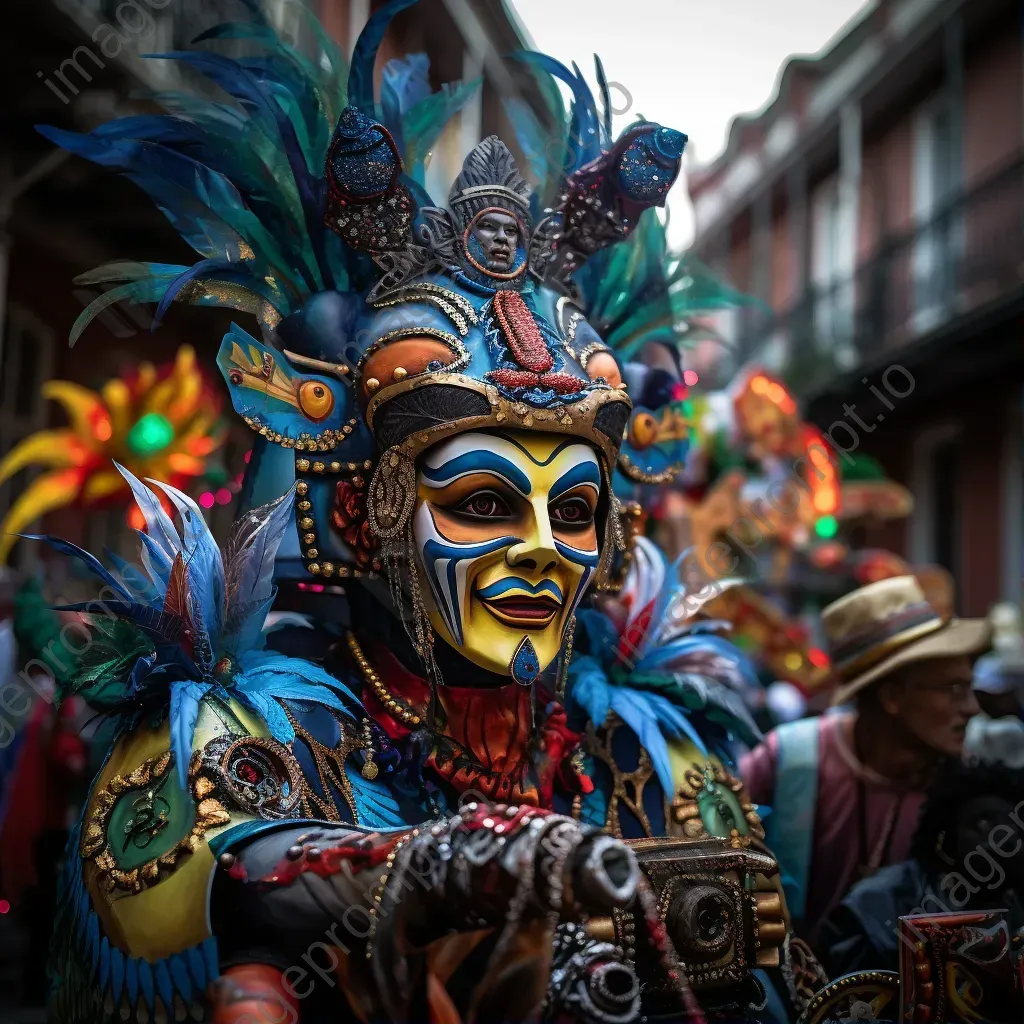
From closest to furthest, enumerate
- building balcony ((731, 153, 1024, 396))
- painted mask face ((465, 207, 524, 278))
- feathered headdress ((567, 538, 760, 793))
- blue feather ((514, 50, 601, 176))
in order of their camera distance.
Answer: painted mask face ((465, 207, 524, 278))
feathered headdress ((567, 538, 760, 793))
blue feather ((514, 50, 601, 176))
building balcony ((731, 153, 1024, 396))

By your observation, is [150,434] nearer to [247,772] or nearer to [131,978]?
[247,772]

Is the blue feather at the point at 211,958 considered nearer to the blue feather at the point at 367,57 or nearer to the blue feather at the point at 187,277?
the blue feather at the point at 187,277

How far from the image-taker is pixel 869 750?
3967 mm

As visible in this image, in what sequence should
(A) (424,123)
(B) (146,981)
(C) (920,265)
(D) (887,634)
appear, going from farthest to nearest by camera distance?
(C) (920,265), (D) (887,634), (A) (424,123), (B) (146,981)

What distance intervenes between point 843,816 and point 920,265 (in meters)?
12.0

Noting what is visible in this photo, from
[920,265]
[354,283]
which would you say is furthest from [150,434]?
[920,265]

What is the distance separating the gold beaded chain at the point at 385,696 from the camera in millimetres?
2848

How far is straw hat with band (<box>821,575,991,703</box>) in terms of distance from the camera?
12.6 ft

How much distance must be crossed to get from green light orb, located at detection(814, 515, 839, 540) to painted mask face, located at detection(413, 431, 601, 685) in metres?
5.70

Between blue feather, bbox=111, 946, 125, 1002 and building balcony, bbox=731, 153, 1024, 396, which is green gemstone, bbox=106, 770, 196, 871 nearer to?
blue feather, bbox=111, 946, 125, 1002

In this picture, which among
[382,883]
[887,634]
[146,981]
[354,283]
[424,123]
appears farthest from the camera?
[887,634]

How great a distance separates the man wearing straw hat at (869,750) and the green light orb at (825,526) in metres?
4.10

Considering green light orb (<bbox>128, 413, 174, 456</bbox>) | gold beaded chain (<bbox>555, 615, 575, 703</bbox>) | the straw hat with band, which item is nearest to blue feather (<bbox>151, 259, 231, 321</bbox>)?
gold beaded chain (<bbox>555, 615, 575, 703</bbox>)

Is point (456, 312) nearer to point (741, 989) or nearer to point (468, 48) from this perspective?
point (468, 48)
